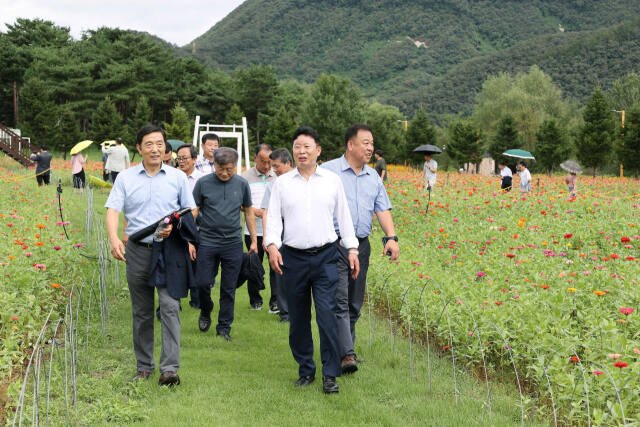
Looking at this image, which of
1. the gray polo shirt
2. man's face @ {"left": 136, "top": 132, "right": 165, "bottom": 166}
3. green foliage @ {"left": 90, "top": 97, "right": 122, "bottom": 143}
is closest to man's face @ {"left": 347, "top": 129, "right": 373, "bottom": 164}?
the gray polo shirt

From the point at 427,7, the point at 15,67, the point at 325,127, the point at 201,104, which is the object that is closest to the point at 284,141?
the point at 325,127

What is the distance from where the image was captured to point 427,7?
194875 mm

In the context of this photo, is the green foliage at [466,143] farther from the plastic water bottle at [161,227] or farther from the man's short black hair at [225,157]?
the plastic water bottle at [161,227]

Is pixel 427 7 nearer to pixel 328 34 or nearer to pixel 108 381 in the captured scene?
pixel 328 34

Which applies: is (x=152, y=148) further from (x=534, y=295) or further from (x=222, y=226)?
(x=534, y=295)

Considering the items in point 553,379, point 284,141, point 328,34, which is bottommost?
point 553,379

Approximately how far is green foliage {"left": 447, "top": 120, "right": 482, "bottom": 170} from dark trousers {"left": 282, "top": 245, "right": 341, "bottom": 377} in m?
47.9

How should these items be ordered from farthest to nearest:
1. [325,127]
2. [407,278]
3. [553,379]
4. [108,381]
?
[325,127] < [407,278] < [108,381] < [553,379]

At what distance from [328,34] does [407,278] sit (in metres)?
189

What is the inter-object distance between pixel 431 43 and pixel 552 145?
449ft

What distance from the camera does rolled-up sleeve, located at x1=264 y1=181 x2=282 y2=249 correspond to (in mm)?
4494

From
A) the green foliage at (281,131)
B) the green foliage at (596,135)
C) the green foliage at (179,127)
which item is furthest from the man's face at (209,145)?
the green foliage at (281,131)

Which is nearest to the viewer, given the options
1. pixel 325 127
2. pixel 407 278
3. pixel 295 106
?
pixel 407 278

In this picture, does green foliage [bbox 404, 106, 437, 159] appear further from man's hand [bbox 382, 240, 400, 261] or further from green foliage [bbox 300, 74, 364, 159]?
man's hand [bbox 382, 240, 400, 261]
